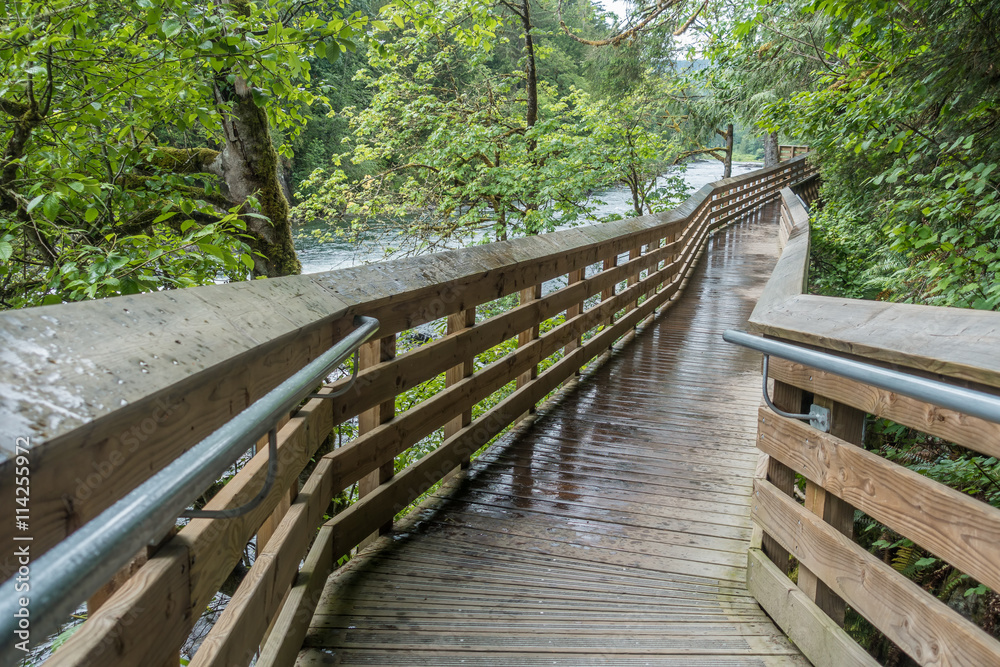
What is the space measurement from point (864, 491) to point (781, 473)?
1.96ft

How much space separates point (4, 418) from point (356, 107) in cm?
1401

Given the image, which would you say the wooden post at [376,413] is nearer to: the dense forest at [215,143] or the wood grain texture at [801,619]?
the dense forest at [215,143]

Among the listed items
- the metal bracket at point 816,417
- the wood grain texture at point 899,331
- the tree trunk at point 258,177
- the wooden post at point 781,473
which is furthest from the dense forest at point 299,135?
the wood grain texture at point 899,331

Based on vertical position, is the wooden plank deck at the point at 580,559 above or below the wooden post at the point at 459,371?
below

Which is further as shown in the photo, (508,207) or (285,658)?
(508,207)

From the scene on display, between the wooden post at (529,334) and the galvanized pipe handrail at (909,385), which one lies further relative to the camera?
the wooden post at (529,334)

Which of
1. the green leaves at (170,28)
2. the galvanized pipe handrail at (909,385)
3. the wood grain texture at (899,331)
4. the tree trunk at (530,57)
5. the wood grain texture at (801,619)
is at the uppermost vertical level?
the tree trunk at (530,57)

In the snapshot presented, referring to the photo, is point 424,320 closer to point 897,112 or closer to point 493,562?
point 493,562

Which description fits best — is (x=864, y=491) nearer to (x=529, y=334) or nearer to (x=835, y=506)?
(x=835, y=506)

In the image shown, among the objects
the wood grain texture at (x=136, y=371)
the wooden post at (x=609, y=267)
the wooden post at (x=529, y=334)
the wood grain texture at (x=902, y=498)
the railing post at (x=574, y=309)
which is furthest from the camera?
the wooden post at (x=609, y=267)

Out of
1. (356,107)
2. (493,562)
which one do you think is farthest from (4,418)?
(356,107)

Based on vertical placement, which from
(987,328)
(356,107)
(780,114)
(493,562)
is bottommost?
(493,562)

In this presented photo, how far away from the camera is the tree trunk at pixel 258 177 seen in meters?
4.98

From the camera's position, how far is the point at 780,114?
6371 millimetres
